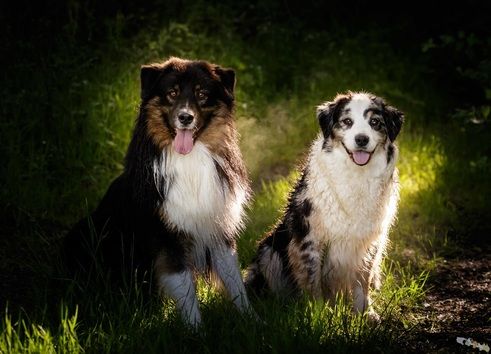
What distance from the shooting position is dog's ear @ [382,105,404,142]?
4160mm

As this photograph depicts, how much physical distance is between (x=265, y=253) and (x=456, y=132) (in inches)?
139

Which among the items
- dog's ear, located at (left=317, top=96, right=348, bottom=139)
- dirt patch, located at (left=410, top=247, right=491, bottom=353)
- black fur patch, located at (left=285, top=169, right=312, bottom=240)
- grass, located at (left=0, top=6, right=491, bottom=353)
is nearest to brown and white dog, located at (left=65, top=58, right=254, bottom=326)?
grass, located at (left=0, top=6, right=491, bottom=353)

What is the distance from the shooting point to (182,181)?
4043 mm

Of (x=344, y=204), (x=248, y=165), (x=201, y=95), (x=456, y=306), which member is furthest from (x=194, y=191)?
(x=248, y=165)

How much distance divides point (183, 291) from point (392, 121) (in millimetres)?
1597

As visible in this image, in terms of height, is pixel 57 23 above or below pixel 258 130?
above

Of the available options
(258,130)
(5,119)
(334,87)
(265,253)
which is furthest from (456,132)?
(5,119)

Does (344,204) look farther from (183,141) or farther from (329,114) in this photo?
(183,141)

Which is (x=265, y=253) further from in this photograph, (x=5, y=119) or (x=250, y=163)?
(x=5, y=119)

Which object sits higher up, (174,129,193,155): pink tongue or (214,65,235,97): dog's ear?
(214,65,235,97): dog's ear

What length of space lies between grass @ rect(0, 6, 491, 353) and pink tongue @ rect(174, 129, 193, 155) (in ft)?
2.78

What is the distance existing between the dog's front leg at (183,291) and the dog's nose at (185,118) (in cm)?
87

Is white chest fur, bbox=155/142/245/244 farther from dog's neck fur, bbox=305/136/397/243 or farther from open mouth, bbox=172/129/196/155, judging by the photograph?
dog's neck fur, bbox=305/136/397/243

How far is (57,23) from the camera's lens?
7.60m
